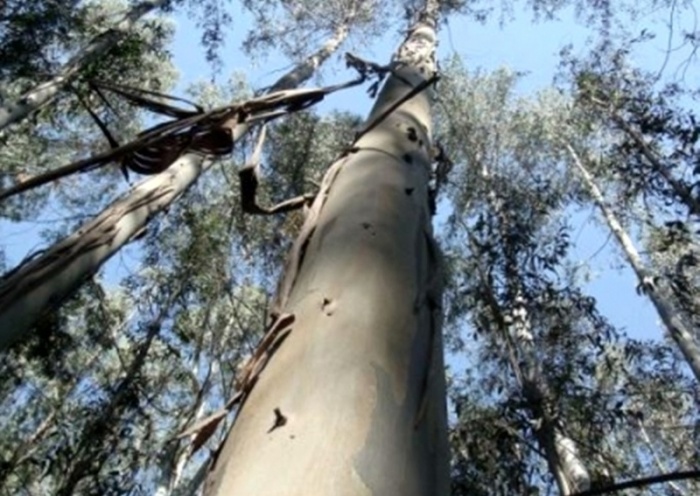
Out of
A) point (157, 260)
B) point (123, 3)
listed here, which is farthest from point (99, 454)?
point (123, 3)

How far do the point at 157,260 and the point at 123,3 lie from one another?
7614mm

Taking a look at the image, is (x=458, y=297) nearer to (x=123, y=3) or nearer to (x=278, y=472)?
(x=278, y=472)

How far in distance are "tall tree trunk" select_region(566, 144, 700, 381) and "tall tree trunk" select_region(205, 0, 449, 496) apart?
5.83 metres

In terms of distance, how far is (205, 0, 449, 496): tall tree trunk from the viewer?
1.94 ft

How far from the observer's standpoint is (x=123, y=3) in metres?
13.8

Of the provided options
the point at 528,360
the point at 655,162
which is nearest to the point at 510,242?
the point at 528,360

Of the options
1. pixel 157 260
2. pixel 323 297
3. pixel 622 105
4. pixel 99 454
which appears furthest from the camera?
pixel 622 105

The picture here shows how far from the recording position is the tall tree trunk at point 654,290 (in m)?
6.45

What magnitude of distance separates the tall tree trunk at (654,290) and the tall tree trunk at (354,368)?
5.83m

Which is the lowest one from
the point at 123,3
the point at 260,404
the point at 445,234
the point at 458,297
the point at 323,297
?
the point at 260,404

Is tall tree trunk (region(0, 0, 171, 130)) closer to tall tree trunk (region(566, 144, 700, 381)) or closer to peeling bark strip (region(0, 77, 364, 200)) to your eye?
peeling bark strip (region(0, 77, 364, 200))

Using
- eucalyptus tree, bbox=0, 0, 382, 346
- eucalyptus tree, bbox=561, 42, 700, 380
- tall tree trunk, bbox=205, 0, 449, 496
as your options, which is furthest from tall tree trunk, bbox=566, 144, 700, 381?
tall tree trunk, bbox=205, 0, 449, 496

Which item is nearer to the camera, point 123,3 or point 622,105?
point 622,105

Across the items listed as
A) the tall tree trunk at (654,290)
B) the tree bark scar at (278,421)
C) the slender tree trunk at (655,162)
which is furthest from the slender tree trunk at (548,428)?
the tree bark scar at (278,421)
